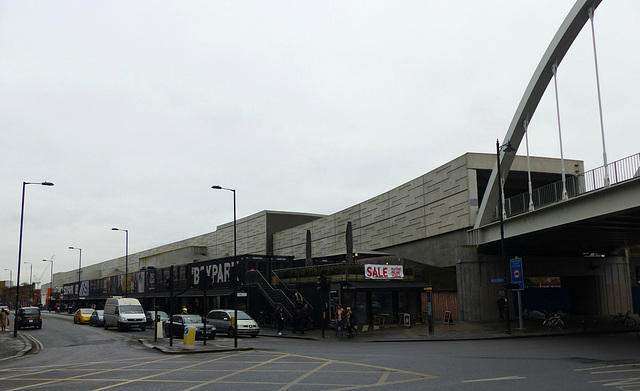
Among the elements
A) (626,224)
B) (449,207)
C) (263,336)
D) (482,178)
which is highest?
(482,178)

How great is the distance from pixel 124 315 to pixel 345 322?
1731cm

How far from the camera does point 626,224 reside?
1252 inches

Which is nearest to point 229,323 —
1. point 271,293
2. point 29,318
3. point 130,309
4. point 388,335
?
point 271,293

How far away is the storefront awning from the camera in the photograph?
1314 inches

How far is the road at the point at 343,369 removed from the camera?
12.7 metres

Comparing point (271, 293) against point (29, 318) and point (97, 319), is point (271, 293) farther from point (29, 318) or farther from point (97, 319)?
point (29, 318)

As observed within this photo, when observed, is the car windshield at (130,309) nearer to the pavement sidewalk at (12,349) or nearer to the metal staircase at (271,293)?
the metal staircase at (271,293)

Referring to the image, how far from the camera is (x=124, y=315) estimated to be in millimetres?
39000

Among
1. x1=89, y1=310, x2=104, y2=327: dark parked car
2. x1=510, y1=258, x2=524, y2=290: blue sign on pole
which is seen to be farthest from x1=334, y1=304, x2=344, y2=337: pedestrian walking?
x1=89, y1=310, x2=104, y2=327: dark parked car

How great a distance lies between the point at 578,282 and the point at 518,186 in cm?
1027

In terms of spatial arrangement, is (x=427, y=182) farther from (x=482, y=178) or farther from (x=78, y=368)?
(x=78, y=368)

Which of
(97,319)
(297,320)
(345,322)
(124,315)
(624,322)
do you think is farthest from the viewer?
(97,319)

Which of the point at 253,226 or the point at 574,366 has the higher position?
the point at 253,226

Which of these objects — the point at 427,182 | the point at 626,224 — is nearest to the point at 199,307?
the point at 427,182
